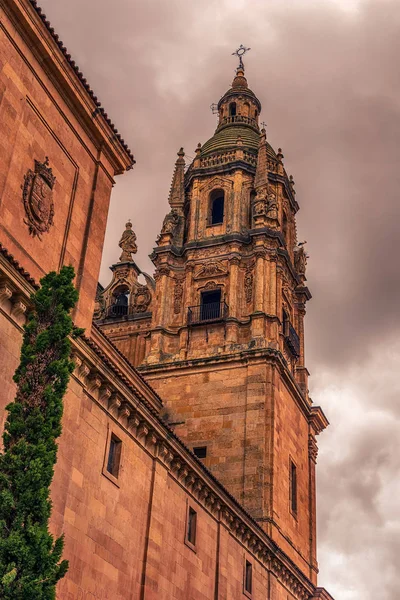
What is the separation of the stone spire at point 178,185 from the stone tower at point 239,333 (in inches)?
2.5

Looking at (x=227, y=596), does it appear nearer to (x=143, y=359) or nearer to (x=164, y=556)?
(x=164, y=556)

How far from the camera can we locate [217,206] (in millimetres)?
47594

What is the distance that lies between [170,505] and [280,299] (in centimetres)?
1809

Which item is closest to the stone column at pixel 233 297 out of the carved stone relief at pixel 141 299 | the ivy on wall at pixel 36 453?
the carved stone relief at pixel 141 299

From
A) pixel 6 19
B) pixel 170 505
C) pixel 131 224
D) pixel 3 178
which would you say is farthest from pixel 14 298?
pixel 131 224

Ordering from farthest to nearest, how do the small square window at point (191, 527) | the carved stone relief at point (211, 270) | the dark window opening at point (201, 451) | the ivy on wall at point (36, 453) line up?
1. the carved stone relief at point (211, 270)
2. the dark window opening at point (201, 451)
3. the small square window at point (191, 527)
4. the ivy on wall at point (36, 453)

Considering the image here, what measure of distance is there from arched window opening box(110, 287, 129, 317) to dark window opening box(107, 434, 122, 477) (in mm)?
22841

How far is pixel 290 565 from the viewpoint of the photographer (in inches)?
1428

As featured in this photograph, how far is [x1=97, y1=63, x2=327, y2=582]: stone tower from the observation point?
38719mm

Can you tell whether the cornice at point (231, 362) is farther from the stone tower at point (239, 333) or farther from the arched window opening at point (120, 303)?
the arched window opening at point (120, 303)

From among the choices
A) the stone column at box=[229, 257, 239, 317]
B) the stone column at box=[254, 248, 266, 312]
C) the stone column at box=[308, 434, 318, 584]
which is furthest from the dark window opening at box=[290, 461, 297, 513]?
the stone column at box=[229, 257, 239, 317]

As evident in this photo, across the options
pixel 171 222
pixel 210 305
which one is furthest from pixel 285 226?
pixel 210 305

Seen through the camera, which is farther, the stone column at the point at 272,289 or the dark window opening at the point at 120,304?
the dark window opening at the point at 120,304

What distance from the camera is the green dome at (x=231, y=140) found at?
49.2 meters
